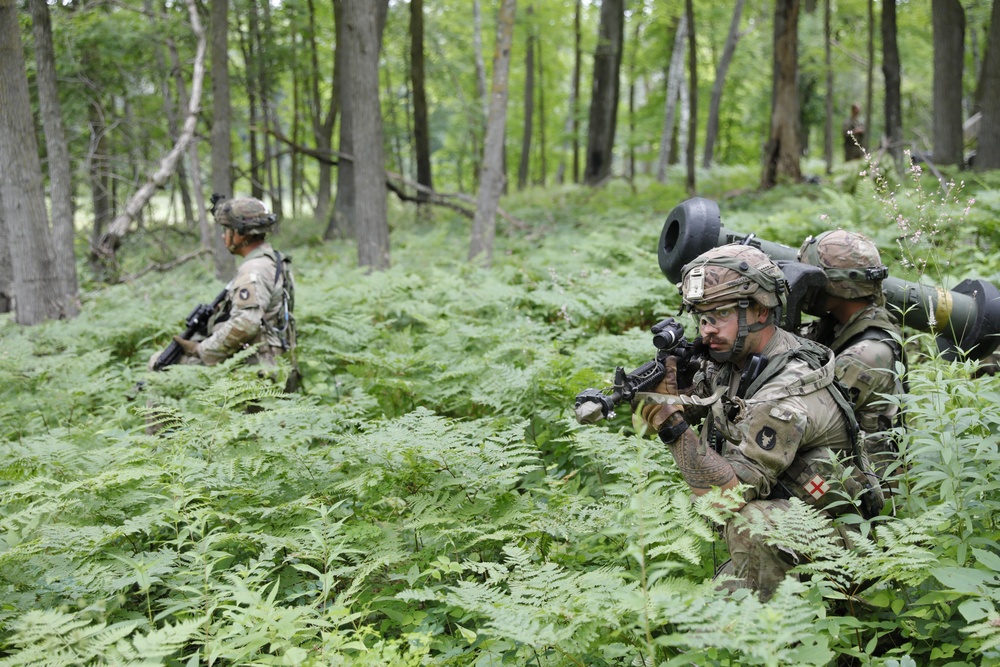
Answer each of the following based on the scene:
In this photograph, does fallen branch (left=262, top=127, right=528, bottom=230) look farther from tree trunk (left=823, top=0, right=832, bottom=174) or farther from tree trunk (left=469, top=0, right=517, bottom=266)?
tree trunk (left=823, top=0, right=832, bottom=174)

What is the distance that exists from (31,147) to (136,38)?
22.8 ft

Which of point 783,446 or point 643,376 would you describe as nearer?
point 783,446

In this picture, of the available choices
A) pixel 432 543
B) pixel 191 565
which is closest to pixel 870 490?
pixel 432 543

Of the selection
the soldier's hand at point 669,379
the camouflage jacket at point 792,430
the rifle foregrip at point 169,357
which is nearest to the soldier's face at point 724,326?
the camouflage jacket at point 792,430

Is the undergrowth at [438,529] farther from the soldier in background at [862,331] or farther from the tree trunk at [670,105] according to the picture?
the tree trunk at [670,105]

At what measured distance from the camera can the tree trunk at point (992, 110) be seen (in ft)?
37.9

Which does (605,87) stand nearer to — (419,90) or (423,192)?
(419,90)

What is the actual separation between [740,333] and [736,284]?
0.23 metres

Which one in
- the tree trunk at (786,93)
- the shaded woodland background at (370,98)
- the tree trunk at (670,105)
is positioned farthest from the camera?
the tree trunk at (670,105)

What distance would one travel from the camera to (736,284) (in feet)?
10.5

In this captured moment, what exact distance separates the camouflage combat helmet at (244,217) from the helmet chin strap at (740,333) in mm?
4200

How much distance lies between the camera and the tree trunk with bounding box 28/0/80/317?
1002 cm

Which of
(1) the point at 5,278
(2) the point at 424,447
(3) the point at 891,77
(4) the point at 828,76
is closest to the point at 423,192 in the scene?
(1) the point at 5,278

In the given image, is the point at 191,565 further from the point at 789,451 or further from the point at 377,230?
the point at 377,230
